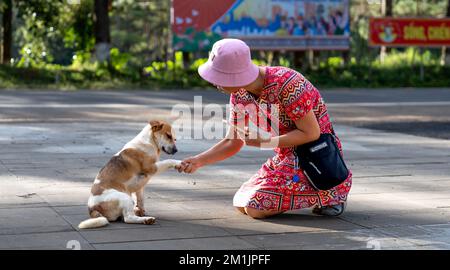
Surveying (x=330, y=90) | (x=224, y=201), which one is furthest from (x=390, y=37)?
(x=224, y=201)

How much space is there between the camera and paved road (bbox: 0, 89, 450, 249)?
5746 millimetres

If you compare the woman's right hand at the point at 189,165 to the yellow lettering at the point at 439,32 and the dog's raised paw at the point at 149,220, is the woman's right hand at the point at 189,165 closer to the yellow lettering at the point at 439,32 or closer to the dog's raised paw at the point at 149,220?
the dog's raised paw at the point at 149,220

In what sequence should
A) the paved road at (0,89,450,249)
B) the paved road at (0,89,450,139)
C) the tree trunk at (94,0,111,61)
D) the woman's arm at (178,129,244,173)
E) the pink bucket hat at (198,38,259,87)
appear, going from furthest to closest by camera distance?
the tree trunk at (94,0,111,61) < the paved road at (0,89,450,139) < the woman's arm at (178,129,244,173) < the pink bucket hat at (198,38,259,87) < the paved road at (0,89,450,249)

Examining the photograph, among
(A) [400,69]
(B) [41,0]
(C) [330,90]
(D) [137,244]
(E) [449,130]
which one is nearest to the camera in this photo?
(D) [137,244]

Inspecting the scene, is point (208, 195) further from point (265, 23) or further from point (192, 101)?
point (265, 23)

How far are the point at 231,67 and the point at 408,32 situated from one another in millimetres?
24021

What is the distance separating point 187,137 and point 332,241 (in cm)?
678

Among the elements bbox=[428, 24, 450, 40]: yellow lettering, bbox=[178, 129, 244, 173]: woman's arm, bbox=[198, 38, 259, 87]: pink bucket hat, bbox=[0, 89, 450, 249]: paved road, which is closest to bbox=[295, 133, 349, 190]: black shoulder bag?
bbox=[0, 89, 450, 249]: paved road

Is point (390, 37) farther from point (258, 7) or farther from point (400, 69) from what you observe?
point (258, 7)

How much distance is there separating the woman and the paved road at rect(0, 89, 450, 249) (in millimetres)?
155

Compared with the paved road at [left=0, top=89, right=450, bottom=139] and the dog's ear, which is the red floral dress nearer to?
the dog's ear

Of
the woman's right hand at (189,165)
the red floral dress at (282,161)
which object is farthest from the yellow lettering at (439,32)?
the woman's right hand at (189,165)

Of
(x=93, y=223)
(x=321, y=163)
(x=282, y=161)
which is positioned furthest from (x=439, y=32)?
(x=93, y=223)

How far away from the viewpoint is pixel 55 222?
6.20 meters
